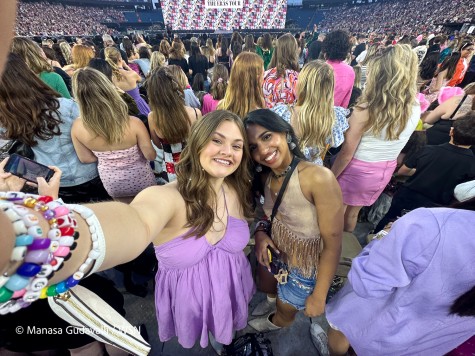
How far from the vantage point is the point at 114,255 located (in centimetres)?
65

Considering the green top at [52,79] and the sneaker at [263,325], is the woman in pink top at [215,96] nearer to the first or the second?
the green top at [52,79]

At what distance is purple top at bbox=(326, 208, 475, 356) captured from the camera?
2.75 ft

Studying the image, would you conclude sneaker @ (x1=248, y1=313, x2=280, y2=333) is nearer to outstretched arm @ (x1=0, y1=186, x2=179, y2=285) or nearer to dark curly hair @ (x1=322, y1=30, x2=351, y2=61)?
outstretched arm @ (x1=0, y1=186, x2=179, y2=285)

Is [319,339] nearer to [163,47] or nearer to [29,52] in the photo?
[29,52]

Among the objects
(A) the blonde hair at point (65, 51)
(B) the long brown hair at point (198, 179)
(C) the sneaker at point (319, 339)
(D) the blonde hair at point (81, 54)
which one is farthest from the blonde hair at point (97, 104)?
(A) the blonde hair at point (65, 51)

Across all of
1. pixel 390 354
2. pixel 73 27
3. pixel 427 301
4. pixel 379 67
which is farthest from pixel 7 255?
pixel 73 27

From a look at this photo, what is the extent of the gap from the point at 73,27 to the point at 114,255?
130ft

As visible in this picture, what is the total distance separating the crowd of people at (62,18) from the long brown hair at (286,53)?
2913cm

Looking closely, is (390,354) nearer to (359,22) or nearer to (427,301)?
(427,301)

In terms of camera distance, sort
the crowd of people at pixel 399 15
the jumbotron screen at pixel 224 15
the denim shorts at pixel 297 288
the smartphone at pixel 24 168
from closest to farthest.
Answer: the smartphone at pixel 24 168
the denim shorts at pixel 297 288
the crowd of people at pixel 399 15
the jumbotron screen at pixel 224 15

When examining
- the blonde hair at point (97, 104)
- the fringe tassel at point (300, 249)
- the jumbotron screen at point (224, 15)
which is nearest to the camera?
the fringe tassel at point (300, 249)

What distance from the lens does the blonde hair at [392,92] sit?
2.07 metres

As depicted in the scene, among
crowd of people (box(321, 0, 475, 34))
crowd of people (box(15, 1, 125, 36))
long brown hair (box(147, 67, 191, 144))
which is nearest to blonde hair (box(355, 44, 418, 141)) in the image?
long brown hair (box(147, 67, 191, 144))

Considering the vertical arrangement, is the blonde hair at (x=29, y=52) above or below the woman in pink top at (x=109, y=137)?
above
